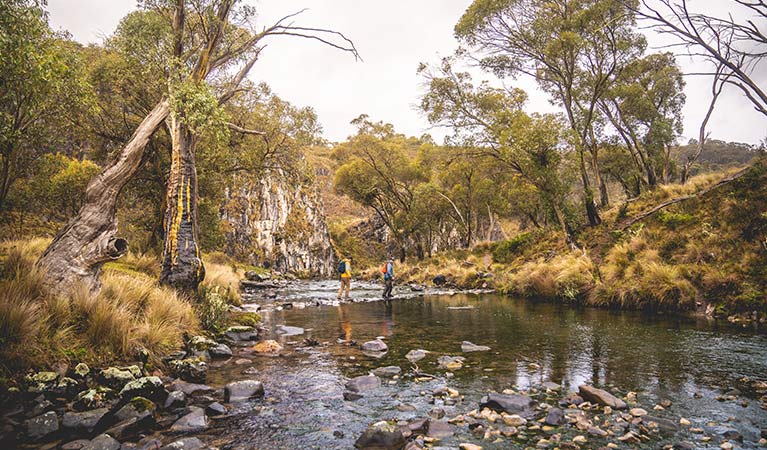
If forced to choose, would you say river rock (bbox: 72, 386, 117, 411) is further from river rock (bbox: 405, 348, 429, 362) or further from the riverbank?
the riverbank

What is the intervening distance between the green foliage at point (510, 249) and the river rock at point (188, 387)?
25.4 m

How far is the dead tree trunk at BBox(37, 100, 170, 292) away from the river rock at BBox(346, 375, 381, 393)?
203 inches

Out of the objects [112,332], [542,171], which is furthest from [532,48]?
[112,332]

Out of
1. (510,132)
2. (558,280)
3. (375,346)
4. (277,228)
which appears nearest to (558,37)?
(510,132)

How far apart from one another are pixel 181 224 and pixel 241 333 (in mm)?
3418

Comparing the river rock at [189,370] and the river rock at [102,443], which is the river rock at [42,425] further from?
the river rock at [189,370]

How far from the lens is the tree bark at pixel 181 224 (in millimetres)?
9945

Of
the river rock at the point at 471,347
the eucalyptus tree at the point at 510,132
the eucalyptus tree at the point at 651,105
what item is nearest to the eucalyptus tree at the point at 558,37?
the eucalyptus tree at the point at 510,132

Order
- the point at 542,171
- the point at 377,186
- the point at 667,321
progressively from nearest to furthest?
1. the point at 667,321
2. the point at 542,171
3. the point at 377,186

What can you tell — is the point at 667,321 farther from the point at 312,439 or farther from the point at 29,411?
the point at 29,411

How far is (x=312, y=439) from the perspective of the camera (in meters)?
3.92

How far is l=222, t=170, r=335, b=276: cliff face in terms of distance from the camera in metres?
63.3

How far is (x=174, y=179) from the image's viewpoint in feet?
34.2

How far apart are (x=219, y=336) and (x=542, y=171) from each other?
63.2 ft
